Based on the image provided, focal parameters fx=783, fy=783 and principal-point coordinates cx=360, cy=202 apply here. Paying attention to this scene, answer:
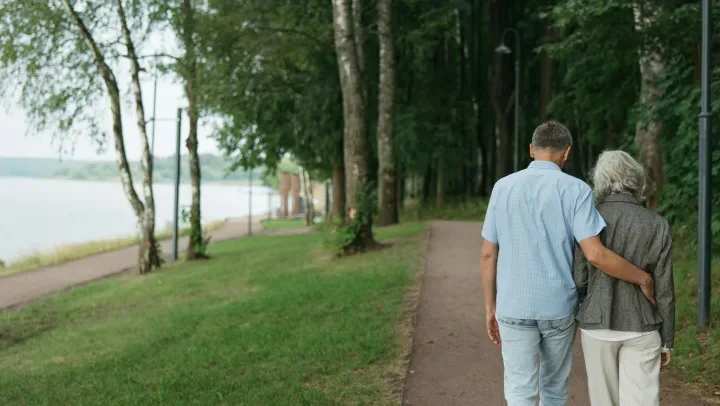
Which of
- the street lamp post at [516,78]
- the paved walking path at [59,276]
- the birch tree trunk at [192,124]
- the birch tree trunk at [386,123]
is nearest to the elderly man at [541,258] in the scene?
the paved walking path at [59,276]

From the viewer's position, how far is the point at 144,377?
7531 millimetres

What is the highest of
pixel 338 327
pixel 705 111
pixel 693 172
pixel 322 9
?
pixel 322 9

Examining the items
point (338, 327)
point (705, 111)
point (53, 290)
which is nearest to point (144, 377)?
point (338, 327)

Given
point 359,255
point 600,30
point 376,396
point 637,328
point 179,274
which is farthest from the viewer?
point 179,274

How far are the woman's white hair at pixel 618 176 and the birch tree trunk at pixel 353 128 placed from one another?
11116 millimetres

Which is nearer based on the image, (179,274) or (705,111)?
(705,111)

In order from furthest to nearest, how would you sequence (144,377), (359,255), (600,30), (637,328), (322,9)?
(322,9) < (359,255) < (600,30) < (144,377) < (637,328)

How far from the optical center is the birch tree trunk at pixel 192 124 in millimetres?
20625

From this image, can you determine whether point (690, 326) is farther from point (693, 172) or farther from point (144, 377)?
point (144, 377)

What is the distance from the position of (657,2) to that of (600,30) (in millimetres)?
1068

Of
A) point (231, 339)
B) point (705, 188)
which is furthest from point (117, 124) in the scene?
point (705, 188)

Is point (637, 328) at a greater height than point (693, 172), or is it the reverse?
point (693, 172)

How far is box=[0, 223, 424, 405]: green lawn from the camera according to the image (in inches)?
261

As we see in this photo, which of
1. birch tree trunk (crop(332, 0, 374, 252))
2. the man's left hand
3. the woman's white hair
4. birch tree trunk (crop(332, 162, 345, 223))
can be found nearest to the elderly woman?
the woman's white hair
